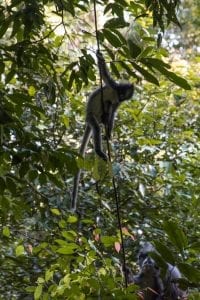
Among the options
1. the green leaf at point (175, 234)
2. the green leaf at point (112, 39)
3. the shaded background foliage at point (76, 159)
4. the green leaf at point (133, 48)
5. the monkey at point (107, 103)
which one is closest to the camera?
the green leaf at point (175, 234)

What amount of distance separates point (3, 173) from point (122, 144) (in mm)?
1690

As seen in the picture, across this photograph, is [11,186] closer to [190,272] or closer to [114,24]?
[114,24]

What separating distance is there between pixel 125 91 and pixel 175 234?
84.6 inches

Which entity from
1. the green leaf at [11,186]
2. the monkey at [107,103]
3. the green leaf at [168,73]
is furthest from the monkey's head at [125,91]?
the green leaf at [168,73]

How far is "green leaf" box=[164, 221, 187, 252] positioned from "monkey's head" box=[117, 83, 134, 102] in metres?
2.02

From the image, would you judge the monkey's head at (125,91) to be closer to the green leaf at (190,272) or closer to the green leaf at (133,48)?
the green leaf at (133,48)

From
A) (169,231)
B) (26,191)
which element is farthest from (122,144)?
(169,231)

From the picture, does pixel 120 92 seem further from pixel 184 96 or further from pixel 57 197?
pixel 184 96

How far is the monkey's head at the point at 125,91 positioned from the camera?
2880mm

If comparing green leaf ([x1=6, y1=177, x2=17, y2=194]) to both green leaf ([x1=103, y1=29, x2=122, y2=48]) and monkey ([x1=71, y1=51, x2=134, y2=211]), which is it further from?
monkey ([x1=71, y1=51, x2=134, y2=211])

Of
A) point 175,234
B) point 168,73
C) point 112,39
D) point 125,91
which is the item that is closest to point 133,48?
point 168,73

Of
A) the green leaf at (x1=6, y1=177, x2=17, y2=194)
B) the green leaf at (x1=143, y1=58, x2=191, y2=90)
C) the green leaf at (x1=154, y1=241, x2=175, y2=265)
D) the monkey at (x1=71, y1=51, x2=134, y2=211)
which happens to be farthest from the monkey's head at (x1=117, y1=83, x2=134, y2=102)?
the green leaf at (x1=154, y1=241, x2=175, y2=265)

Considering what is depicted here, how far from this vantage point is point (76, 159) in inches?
70.7

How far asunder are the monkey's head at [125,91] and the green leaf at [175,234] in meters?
2.02
